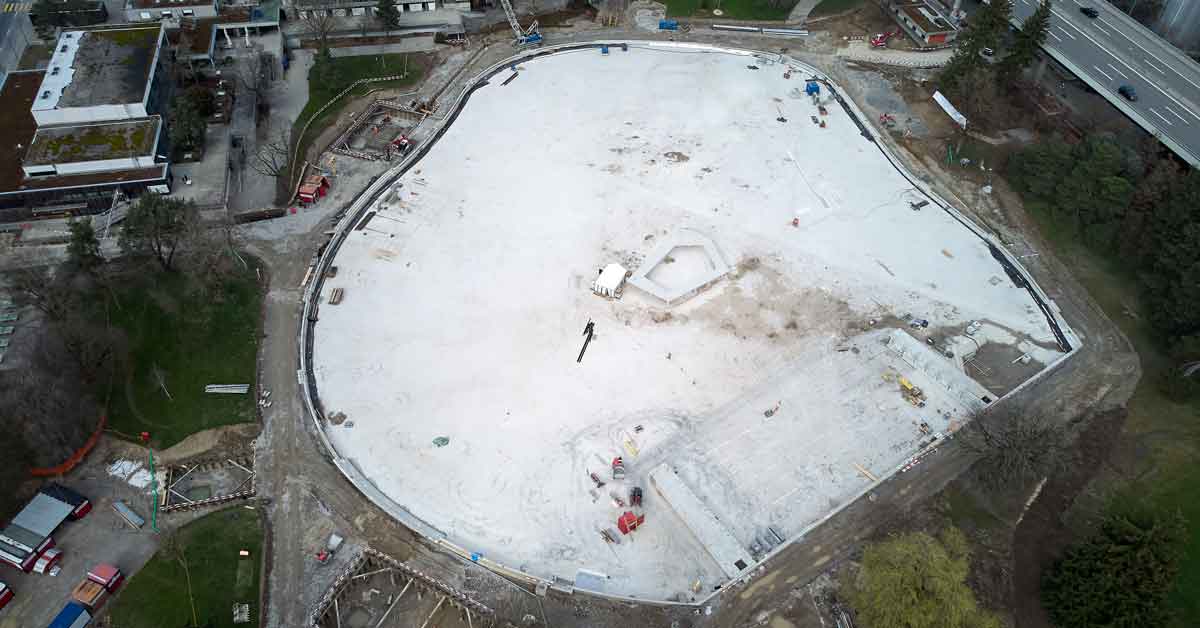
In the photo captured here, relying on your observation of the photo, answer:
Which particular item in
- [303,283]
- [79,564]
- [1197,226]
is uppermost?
[1197,226]

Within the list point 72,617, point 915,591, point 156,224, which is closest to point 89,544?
point 72,617

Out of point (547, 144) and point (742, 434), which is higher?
point (547, 144)

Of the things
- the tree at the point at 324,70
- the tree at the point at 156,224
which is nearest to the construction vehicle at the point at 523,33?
the tree at the point at 324,70

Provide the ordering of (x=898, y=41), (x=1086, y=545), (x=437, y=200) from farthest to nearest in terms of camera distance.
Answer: (x=898, y=41) < (x=437, y=200) < (x=1086, y=545)

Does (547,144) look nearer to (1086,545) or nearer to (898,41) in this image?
(898,41)

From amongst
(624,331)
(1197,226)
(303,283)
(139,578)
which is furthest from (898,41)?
(139,578)

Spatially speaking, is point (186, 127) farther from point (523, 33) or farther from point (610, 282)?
point (610, 282)

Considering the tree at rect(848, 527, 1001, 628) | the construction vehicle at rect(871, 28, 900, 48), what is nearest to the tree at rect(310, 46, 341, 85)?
the construction vehicle at rect(871, 28, 900, 48)
